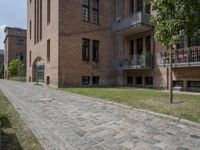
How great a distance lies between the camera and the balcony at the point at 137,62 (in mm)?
19969

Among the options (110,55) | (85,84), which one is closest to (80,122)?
(85,84)

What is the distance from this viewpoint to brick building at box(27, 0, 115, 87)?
21781 millimetres

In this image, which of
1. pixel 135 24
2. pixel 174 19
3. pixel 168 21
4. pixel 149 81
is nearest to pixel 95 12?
pixel 135 24

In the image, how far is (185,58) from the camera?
1639 centimetres

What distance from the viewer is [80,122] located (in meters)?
7.42

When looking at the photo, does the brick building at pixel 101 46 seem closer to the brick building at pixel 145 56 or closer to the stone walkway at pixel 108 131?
the brick building at pixel 145 56

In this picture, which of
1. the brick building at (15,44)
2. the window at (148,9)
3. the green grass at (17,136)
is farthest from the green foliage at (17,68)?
the green grass at (17,136)

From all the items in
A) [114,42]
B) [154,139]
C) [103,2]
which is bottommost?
[154,139]

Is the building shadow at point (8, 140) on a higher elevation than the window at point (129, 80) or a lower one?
lower

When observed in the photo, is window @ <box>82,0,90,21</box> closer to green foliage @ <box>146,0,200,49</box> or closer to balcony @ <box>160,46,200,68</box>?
balcony @ <box>160,46,200,68</box>

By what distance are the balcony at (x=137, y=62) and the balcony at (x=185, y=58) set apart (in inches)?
78.5

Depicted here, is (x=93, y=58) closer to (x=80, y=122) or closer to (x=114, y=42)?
(x=114, y=42)

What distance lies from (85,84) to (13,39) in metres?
51.7

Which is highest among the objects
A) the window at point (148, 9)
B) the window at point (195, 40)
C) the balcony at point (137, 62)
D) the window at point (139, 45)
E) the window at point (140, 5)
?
the window at point (140, 5)
